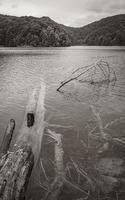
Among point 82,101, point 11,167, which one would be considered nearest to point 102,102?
point 82,101

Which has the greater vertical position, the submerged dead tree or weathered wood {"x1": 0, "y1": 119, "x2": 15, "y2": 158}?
the submerged dead tree

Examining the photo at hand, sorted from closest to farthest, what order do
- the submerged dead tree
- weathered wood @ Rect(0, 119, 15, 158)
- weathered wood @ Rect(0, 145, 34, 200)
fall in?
weathered wood @ Rect(0, 145, 34, 200)
weathered wood @ Rect(0, 119, 15, 158)
the submerged dead tree

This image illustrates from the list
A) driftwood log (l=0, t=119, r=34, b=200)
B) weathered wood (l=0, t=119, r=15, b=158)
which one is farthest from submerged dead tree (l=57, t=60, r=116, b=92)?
driftwood log (l=0, t=119, r=34, b=200)

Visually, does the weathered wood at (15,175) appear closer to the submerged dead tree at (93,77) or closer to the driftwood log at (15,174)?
the driftwood log at (15,174)

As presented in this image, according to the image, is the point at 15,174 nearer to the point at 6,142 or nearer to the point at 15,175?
the point at 15,175

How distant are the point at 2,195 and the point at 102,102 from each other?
12.2 metres

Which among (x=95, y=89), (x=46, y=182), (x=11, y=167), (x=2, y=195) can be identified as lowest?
(x=46, y=182)

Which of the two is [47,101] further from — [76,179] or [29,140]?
[76,179]

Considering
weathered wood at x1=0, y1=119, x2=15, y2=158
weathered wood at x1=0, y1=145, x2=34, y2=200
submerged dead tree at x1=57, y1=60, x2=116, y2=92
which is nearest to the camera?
weathered wood at x1=0, y1=145, x2=34, y2=200

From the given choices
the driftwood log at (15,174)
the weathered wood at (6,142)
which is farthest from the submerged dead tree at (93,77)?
the driftwood log at (15,174)

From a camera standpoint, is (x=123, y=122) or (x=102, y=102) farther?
(x=102, y=102)

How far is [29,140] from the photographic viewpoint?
8914 millimetres

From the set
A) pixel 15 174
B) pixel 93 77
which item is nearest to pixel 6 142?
pixel 15 174

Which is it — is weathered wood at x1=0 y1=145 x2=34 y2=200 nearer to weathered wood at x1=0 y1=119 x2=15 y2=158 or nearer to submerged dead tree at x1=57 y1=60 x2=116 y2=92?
weathered wood at x1=0 y1=119 x2=15 y2=158
